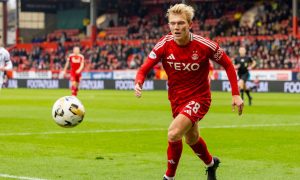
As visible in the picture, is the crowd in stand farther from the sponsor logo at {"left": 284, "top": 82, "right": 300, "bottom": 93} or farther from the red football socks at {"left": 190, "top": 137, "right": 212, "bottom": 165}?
the red football socks at {"left": 190, "top": 137, "right": 212, "bottom": 165}

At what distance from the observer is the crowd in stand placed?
46562 millimetres

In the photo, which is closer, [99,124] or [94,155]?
[94,155]

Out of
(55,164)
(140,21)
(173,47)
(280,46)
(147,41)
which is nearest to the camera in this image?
(173,47)

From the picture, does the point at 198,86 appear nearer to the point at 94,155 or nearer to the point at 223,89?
the point at 94,155

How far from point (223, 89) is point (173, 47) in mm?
34453

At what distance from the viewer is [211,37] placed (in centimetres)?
5412

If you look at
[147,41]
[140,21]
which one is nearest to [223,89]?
[147,41]

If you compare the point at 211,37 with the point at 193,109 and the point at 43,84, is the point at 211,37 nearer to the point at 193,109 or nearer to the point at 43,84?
the point at 43,84

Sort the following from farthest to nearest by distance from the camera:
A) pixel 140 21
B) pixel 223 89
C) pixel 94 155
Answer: pixel 140 21 < pixel 223 89 < pixel 94 155

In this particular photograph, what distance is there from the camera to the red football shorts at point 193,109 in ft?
28.3

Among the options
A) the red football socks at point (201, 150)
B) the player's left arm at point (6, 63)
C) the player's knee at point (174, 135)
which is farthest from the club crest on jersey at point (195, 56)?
the player's left arm at point (6, 63)

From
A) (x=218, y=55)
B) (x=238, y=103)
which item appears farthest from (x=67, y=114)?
(x=238, y=103)

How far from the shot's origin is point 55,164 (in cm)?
1064

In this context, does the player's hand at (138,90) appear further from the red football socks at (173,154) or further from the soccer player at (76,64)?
the soccer player at (76,64)
